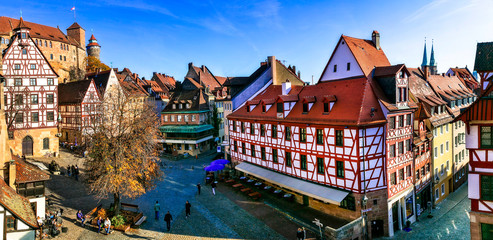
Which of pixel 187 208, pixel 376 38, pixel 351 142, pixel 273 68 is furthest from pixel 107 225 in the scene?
pixel 376 38

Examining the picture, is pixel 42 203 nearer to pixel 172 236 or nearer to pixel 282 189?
pixel 172 236

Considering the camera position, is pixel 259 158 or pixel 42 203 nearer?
pixel 42 203

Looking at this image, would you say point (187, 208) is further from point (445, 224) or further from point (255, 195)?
point (445, 224)

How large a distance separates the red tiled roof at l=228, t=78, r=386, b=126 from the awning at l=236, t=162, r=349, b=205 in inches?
197

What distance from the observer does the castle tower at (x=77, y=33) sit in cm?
8412

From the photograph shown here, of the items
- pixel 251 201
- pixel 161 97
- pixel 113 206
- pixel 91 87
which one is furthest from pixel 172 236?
pixel 161 97

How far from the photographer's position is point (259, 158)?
31.8m

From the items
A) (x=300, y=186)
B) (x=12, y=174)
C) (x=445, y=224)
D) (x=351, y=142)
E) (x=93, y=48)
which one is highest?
(x=93, y=48)

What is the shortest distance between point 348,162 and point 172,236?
1311 centimetres

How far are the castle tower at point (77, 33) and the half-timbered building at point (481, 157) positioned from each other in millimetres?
90007

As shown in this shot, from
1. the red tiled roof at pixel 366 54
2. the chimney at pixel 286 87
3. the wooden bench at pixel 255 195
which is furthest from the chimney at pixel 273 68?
the wooden bench at pixel 255 195

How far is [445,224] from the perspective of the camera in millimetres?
25406

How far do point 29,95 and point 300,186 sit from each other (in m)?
36.9

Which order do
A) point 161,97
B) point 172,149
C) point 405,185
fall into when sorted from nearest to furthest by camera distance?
point 405,185
point 172,149
point 161,97
